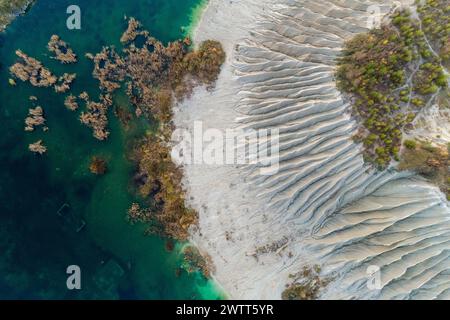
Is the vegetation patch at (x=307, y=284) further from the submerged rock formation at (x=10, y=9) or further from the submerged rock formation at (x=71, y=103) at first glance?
→ the submerged rock formation at (x=10, y=9)

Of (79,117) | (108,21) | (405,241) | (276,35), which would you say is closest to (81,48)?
(108,21)

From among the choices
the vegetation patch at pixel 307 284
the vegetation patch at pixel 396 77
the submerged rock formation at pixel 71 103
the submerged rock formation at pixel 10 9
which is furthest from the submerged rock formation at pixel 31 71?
the vegetation patch at pixel 307 284

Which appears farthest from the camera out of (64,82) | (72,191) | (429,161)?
(72,191)

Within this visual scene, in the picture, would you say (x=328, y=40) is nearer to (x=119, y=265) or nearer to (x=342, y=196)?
(x=342, y=196)

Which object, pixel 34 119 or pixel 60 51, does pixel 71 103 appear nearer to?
pixel 34 119

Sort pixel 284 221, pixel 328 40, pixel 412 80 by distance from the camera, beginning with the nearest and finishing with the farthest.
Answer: pixel 412 80 → pixel 328 40 → pixel 284 221

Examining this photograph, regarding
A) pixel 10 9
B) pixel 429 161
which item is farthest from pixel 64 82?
pixel 429 161
